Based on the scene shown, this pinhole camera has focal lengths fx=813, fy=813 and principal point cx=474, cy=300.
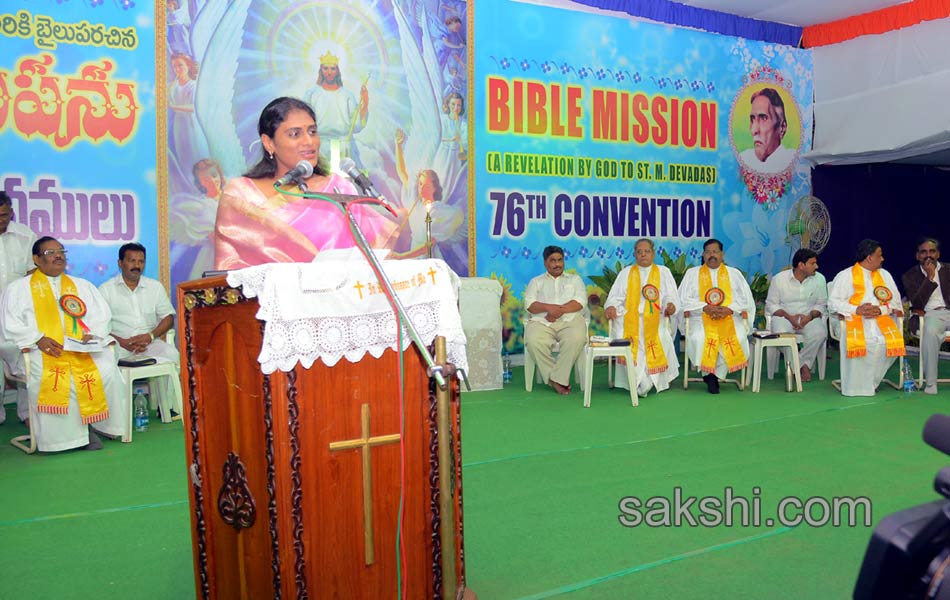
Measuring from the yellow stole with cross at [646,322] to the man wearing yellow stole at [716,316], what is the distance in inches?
13.5

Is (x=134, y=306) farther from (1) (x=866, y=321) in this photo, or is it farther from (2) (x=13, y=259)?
(1) (x=866, y=321)

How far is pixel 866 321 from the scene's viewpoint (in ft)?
24.2

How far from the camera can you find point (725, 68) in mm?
10125

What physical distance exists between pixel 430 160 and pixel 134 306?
10.4 ft

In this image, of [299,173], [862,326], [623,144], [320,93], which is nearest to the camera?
[299,173]

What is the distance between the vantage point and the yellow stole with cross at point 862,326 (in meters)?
7.13

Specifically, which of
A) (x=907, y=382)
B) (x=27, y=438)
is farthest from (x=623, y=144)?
(x=27, y=438)

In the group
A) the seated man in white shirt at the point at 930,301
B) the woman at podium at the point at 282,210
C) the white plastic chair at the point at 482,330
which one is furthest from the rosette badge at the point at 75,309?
the seated man in white shirt at the point at 930,301

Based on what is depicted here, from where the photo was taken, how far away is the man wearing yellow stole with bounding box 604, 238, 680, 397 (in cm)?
730

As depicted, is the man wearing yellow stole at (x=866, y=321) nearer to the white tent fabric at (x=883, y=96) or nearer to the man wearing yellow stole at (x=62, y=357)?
the white tent fabric at (x=883, y=96)

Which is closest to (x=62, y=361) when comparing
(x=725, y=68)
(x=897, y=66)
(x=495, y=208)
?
(x=495, y=208)

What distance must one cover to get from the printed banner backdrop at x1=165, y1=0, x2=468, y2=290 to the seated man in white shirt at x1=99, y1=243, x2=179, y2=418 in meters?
0.63

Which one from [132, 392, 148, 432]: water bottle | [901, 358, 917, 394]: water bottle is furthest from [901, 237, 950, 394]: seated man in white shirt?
[132, 392, 148, 432]: water bottle

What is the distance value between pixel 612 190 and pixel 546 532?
6298 millimetres
